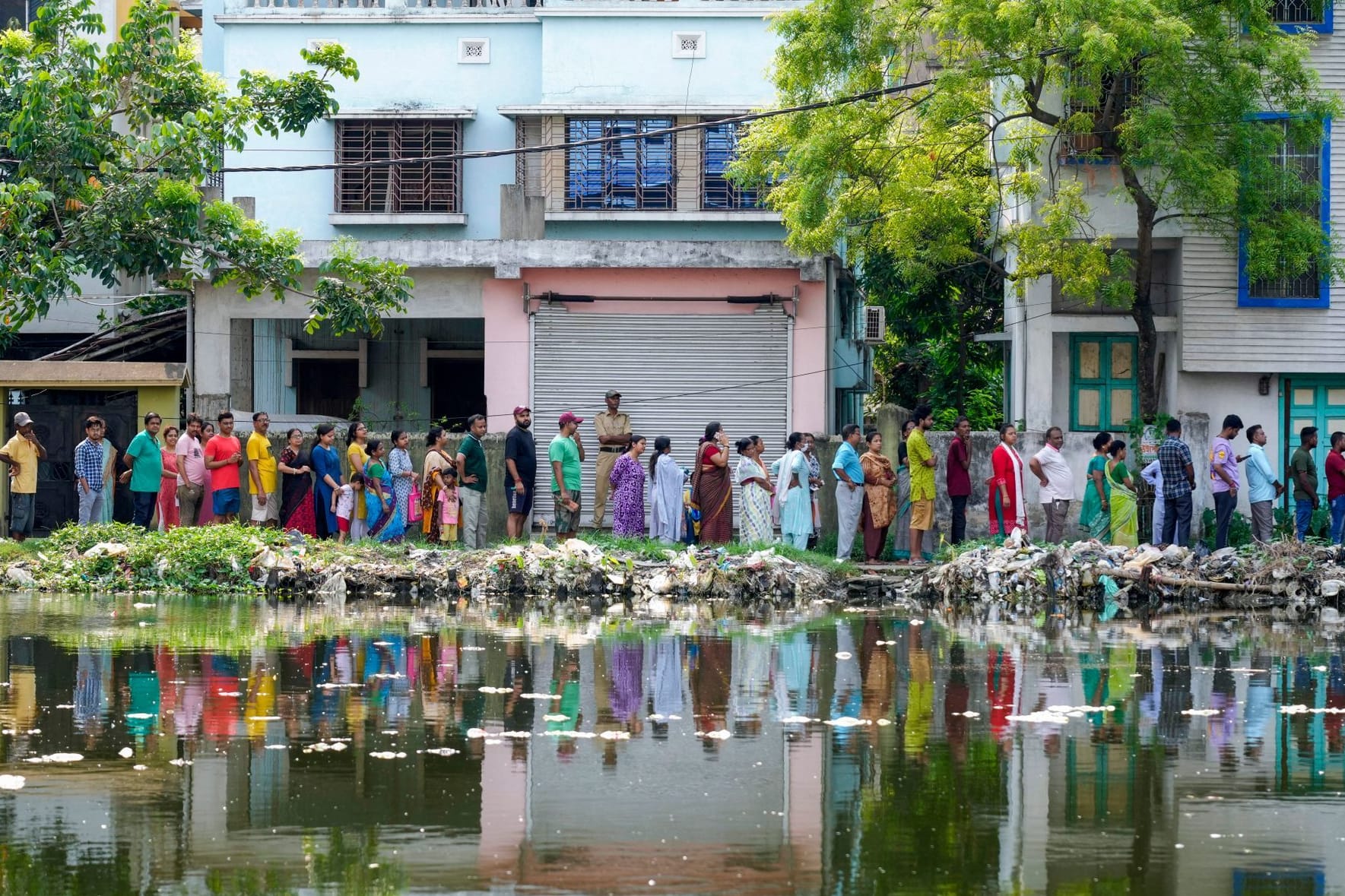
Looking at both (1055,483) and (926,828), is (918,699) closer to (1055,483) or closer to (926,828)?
(926,828)

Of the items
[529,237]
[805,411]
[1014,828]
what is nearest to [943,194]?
[805,411]

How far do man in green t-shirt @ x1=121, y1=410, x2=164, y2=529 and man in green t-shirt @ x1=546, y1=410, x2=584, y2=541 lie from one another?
474cm

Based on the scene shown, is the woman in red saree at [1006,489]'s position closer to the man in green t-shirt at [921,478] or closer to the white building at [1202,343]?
the man in green t-shirt at [921,478]

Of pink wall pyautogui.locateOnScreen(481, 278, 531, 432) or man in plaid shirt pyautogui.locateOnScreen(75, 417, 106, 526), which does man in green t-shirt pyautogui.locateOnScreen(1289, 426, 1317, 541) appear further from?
man in plaid shirt pyautogui.locateOnScreen(75, 417, 106, 526)

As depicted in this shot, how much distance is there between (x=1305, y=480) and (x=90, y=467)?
14626 millimetres

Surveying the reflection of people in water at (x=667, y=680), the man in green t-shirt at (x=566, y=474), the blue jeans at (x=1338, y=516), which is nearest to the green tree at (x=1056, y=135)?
the blue jeans at (x=1338, y=516)

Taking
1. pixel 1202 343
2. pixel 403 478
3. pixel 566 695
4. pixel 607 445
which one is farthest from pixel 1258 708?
pixel 607 445

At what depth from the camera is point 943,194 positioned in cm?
2111

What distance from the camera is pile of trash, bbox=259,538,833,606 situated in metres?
18.4

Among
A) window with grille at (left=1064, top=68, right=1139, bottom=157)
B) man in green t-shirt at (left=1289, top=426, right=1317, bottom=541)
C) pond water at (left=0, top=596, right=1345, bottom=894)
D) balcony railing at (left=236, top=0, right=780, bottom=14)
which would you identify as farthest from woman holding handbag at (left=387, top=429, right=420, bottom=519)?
man in green t-shirt at (left=1289, top=426, right=1317, bottom=541)

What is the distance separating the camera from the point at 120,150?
66.1 feet

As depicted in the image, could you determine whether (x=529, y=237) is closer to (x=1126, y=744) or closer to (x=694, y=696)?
(x=694, y=696)

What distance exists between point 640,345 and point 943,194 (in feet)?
17.9

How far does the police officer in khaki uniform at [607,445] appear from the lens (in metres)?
22.6
